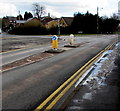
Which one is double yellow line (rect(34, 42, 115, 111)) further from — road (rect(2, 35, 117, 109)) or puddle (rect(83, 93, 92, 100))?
puddle (rect(83, 93, 92, 100))

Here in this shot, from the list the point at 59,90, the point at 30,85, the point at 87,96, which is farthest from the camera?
the point at 30,85

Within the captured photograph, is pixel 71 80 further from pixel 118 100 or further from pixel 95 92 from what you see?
pixel 118 100

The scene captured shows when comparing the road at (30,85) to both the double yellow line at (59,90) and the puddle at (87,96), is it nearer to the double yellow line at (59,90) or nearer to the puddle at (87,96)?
the double yellow line at (59,90)

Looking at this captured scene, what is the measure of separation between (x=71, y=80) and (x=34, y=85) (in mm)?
1520

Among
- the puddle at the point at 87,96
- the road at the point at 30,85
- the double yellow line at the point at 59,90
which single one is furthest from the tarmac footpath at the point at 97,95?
the road at the point at 30,85

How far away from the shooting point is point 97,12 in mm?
60969

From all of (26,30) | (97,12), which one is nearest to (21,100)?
(26,30)

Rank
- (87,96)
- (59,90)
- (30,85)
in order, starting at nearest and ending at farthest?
(87,96) → (59,90) → (30,85)

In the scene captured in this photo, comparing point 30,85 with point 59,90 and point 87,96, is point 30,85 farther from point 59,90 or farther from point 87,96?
point 87,96

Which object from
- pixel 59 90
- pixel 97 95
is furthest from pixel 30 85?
pixel 97 95

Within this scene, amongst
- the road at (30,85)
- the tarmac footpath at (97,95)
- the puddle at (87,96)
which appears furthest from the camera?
the puddle at (87,96)

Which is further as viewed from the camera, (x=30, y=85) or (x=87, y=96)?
(x=30, y=85)

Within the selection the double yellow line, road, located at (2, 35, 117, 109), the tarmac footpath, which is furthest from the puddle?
road, located at (2, 35, 117, 109)

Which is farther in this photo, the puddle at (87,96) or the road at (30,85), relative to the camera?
the puddle at (87,96)
